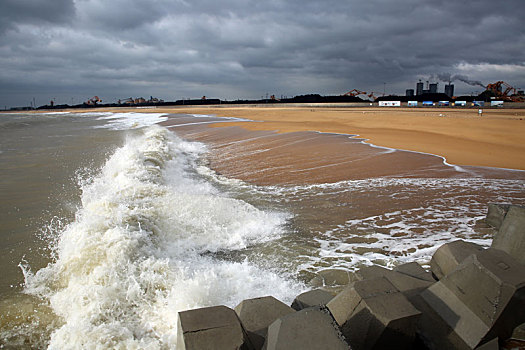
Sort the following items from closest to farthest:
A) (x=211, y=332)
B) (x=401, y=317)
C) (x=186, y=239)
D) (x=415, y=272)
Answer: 1. (x=211, y=332)
2. (x=401, y=317)
3. (x=415, y=272)
4. (x=186, y=239)

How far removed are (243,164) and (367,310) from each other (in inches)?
404

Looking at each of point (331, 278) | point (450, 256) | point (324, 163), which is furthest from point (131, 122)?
point (450, 256)

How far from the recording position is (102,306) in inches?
148

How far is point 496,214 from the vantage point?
528 cm

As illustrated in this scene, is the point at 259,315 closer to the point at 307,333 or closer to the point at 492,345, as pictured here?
the point at 307,333

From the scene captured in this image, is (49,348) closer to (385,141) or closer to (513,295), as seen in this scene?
(513,295)

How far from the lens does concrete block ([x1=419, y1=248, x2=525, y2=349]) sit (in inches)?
104

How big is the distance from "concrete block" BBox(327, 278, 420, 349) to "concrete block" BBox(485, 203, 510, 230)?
3.40m

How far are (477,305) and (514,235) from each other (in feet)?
4.72

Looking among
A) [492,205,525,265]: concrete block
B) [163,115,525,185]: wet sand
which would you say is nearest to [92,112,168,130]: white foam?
[163,115,525,185]: wet sand

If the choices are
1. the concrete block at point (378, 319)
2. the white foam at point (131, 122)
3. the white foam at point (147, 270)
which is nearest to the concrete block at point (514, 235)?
the concrete block at point (378, 319)

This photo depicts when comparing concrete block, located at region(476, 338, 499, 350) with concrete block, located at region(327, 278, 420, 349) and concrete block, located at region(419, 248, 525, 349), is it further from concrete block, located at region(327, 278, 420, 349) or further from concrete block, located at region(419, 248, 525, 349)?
concrete block, located at region(327, 278, 420, 349)

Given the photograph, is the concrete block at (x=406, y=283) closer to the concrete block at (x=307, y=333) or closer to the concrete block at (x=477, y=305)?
the concrete block at (x=477, y=305)

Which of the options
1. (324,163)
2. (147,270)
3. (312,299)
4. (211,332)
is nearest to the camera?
(211,332)
